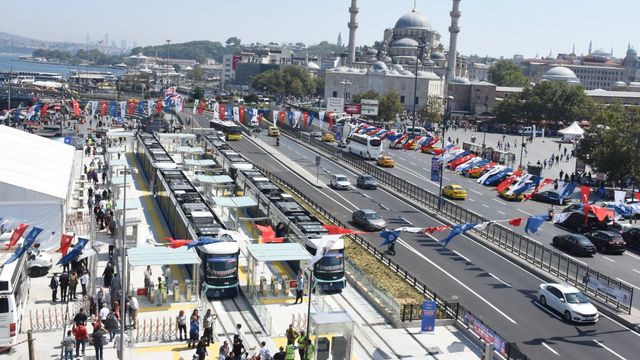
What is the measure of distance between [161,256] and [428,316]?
924cm

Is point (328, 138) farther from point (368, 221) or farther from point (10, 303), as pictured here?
point (10, 303)

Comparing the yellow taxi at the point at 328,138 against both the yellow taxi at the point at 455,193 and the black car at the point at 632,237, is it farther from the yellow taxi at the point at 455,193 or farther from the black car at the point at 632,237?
the black car at the point at 632,237

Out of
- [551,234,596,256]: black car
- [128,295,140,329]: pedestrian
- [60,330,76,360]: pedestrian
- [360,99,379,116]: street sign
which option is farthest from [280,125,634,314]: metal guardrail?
[360,99,379,116]: street sign

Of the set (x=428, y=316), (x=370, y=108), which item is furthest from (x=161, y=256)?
(x=370, y=108)

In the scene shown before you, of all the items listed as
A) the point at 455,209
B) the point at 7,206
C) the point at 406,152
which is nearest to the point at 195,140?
the point at 406,152

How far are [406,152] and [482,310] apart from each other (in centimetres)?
4968

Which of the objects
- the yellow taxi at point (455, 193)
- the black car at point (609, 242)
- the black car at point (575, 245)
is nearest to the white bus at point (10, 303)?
the black car at point (575, 245)

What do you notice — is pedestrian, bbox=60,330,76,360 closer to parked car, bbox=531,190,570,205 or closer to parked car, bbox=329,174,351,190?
parked car, bbox=329,174,351,190

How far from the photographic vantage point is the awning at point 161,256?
24.0 meters

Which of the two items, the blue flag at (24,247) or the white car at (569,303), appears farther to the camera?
the white car at (569,303)

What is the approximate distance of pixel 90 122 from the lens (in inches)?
3588

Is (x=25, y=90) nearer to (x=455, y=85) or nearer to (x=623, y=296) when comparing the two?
(x=455, y=85)

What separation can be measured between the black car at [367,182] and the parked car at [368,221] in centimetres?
1202

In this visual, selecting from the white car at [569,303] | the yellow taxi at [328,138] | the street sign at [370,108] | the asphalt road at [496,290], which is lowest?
the asphalt road at [496,290]
